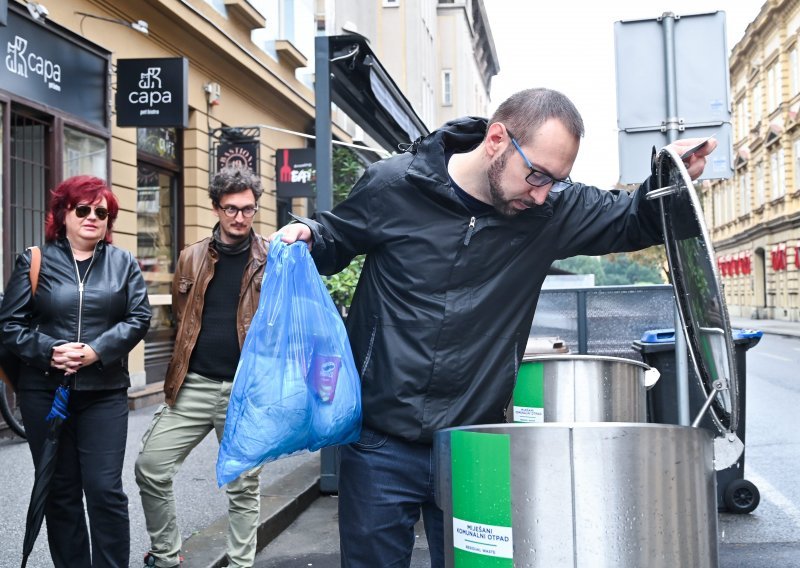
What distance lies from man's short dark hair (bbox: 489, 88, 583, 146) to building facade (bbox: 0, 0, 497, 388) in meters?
6.67

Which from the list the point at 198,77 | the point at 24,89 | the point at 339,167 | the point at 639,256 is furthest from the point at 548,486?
the point at 639,256

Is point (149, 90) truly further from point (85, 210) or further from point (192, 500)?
point (85, 210)

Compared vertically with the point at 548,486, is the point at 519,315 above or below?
above

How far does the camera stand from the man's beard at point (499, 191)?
93.7 inches

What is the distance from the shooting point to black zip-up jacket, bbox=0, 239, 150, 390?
3.89 m

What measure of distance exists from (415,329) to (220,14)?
40.9ft

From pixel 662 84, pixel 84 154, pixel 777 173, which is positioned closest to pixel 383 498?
pixel 662 84

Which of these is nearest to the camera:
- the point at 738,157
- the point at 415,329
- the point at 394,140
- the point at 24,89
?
the point at 415,329

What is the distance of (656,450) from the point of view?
6.01 ft

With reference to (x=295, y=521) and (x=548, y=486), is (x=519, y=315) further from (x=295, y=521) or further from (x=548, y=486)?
(x=295, y=521)

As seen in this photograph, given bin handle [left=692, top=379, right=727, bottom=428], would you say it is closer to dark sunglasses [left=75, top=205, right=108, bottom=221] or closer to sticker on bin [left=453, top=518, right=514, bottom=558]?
sticker on bin [left=453, top=518, right=514, bottom=558]

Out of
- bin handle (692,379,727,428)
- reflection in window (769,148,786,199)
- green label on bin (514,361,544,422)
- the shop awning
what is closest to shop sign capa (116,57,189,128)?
the shop awning

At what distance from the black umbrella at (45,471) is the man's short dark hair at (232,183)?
1.16 metres

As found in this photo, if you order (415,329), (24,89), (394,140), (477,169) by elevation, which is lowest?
(415,329)
